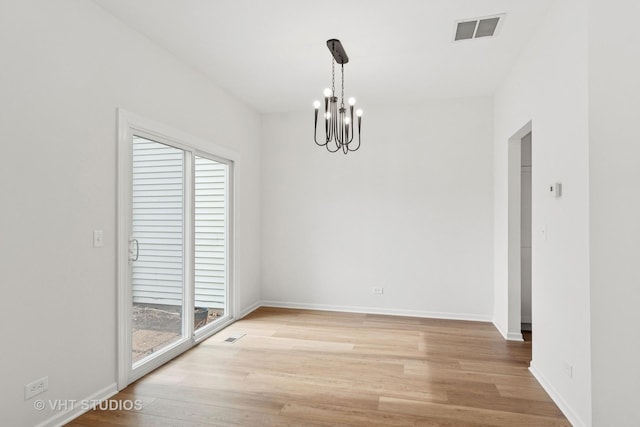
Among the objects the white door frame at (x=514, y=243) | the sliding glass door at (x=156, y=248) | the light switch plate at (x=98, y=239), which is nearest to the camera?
the light switch plate at (x=98, y=239)

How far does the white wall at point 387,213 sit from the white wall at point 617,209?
2.75 m

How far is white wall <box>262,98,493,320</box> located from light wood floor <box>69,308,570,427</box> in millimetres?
745

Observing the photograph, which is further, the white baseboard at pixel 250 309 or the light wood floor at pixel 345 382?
the white baseboard at pixel 250 309

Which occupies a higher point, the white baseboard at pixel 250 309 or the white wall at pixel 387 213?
the white wall at pixel 387 213

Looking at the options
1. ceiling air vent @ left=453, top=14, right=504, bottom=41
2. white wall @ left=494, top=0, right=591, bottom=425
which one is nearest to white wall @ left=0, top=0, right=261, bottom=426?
ceiling air vent @ left=453, top=14, right=504, bottom=41

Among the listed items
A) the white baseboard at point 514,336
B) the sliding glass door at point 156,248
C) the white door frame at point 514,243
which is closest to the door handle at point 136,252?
the sliding glass door at point 156,248

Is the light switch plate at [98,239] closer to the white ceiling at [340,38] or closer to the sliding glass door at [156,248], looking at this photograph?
the sliding glass door at [156,248]

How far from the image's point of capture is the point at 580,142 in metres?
2.15

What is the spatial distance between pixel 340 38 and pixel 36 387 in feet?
10.6

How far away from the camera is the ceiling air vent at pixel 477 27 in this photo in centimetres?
277

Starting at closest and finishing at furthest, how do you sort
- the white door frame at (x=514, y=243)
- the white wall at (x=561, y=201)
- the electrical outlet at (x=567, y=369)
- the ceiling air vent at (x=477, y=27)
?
the white wall at (x=561, y=201) < the electrical outlet at (x=567, y=369) < the ceiling air vent at (x=477, y=27) < the white door frame at (x=514, y=243)

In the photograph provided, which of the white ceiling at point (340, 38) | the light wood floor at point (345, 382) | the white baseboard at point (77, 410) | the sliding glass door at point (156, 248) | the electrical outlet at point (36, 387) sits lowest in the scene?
the light wood floor at point (345, 382)

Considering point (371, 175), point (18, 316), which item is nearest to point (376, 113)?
point (371, 175)

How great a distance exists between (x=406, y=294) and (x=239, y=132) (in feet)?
9.89
